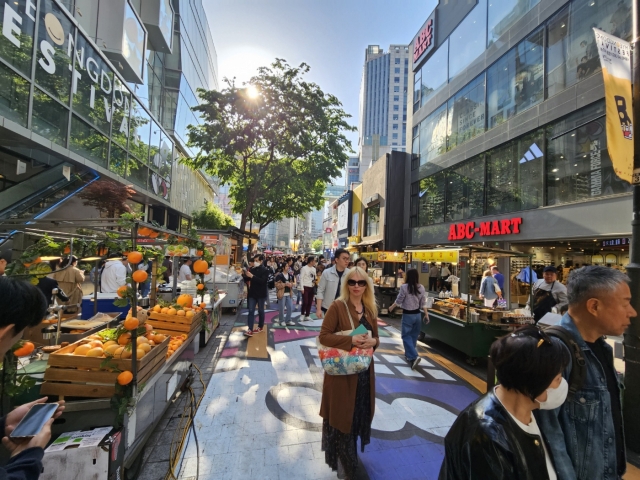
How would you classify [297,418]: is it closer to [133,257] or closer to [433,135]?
[133,257]

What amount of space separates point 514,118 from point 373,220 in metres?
13.5

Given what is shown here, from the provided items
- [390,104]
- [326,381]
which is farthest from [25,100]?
[390,104]

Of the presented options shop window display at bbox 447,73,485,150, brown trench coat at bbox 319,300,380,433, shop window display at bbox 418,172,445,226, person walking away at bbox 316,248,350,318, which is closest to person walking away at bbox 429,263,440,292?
shop window display at bbox 418,172,445,226

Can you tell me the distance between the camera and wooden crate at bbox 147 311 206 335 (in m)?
4.45

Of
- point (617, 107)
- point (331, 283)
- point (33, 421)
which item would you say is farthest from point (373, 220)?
point (33, 421)

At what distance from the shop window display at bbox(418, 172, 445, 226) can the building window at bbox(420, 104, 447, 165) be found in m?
1.38

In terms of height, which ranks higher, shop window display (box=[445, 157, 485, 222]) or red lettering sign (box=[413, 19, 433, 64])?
red lettering sign (box=[413, 19, 433, 64])

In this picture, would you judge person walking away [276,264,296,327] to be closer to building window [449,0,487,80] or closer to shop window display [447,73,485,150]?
shop window display [447,73,485,150]

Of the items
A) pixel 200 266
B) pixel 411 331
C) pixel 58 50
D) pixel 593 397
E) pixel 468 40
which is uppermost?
pixel 468 40

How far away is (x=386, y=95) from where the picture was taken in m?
109

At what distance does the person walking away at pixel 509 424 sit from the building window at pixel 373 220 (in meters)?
Result: 22.1

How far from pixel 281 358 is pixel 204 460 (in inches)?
117

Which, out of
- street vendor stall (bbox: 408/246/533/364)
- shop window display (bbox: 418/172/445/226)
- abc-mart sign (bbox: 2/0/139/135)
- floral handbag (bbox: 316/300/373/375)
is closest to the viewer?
floral handbag (bbox: 316/300/373/375)

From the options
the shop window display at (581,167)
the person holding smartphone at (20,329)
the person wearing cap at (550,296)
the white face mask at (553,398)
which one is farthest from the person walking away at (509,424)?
the shop window display at (581,167)
